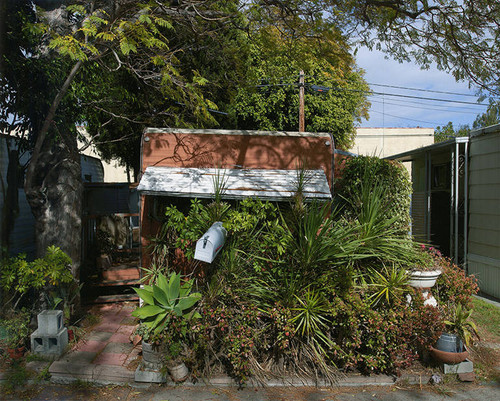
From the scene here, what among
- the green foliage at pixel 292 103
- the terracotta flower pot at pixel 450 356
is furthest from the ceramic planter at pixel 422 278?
the green foliage at pixel 292 103

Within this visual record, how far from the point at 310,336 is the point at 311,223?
144cm

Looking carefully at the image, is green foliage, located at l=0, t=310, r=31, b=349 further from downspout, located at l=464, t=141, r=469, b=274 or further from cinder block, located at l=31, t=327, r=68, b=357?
downspout, located at l=464, t=141, r=469, b=274

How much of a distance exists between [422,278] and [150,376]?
3.72m

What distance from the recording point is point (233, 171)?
20.9ft

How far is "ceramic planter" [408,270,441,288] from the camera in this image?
483cm

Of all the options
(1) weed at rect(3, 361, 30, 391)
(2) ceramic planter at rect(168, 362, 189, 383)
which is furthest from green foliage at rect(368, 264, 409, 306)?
(1) weed at rect(3, 361, 30, 391)

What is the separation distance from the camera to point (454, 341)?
4555mm

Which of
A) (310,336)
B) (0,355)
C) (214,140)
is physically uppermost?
(214,140)

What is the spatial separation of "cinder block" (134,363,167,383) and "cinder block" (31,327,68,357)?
4.04 ft

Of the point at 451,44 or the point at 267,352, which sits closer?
the point at 267,352

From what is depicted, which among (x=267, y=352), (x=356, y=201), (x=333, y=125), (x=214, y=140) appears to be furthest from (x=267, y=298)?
(x=333, y=125)

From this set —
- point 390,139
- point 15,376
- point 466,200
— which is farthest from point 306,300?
point 390,139

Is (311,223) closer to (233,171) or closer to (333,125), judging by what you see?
(233,171)

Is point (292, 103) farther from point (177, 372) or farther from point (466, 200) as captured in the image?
point (177, 372)
